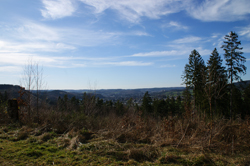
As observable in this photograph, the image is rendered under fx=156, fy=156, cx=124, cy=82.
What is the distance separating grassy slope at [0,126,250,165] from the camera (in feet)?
11.7

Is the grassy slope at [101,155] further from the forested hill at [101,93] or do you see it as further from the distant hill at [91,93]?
the forested hill at [101,93]

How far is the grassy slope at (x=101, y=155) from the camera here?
3564mm

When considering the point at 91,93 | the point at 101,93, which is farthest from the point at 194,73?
the point at 101,93

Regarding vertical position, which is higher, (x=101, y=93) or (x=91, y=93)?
(x=91, y=93)

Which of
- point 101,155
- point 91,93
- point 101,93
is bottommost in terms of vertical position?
point 101,93

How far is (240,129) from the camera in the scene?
5172 millimetres

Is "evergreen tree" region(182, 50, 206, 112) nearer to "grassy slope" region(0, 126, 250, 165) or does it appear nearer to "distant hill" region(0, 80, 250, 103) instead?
"distant hill" region(0, 80, 250, 103)

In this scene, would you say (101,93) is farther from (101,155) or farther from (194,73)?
(101,155)

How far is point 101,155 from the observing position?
3.98 m

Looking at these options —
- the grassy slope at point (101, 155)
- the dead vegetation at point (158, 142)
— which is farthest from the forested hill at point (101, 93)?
the grassy slope at point (101, 155)

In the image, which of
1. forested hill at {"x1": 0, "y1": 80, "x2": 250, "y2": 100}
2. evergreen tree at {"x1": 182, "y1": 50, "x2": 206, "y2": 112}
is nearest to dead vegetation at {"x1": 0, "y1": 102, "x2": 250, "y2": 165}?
forested hill at {"x1": 0, "y1": 80, "x2": 250, "y2": 100}

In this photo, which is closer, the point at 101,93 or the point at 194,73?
the point at 194,73

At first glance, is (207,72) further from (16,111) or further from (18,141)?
(16,111)

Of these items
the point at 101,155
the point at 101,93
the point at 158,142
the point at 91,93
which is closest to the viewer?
the point at 101,155
